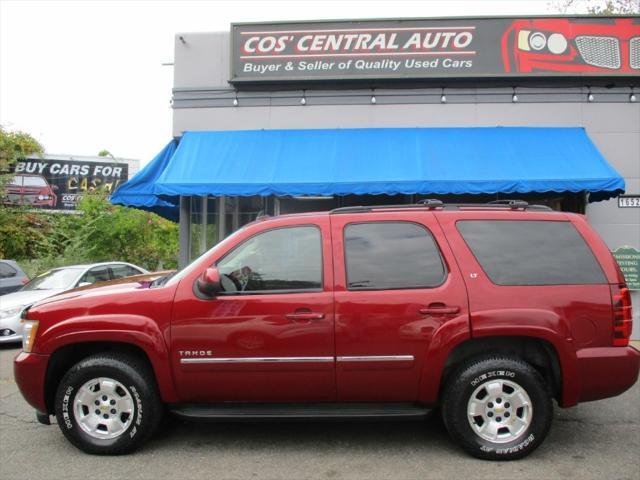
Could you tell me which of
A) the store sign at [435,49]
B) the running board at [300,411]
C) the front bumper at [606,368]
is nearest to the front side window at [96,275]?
the store sign at [435,49]

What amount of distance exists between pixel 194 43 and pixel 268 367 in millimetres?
7890

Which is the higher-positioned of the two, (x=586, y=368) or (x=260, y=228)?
(x=260, y=228)

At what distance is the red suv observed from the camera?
13.2 ft

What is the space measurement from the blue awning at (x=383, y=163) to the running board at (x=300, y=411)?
4473 millimetres

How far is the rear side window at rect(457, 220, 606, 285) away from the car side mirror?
1953mm

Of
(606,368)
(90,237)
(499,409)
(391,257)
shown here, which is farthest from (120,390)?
(90,237)

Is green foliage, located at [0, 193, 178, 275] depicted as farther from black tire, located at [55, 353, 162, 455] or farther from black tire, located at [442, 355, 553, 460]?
black tire, located at [442, 355, 553, 460]

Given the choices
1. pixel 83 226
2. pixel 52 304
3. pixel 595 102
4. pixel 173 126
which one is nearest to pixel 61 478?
pixel 52 304

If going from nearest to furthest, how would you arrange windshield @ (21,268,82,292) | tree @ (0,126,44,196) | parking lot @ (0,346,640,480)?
parking lot @ (0,346,640,480) < windshield @ (21,268,82,292) < tree @ (0,126,44,196)

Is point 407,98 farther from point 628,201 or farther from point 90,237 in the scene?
point 90,237

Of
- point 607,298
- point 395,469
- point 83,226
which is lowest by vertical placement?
point 395,469

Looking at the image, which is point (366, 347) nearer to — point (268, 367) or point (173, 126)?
point (268, 367)

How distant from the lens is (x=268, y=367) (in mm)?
4055

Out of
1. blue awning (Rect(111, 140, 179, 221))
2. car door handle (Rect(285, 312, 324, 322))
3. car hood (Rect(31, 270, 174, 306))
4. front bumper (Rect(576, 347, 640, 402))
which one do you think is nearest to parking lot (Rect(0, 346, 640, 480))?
front bumper (Rect(576, 347, 640, 402))
